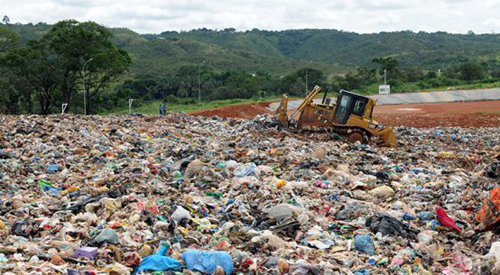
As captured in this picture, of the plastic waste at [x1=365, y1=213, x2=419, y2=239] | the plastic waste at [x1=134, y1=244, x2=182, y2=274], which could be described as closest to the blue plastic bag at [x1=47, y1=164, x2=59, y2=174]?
the plastic waste at [x1=134, y1=244, x2=182, y2=274]

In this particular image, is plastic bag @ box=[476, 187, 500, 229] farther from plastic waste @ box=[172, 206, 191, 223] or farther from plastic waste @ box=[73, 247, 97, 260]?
plastic waste @ box=[73, 247, 97, 260]

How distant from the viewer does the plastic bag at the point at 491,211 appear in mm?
7039

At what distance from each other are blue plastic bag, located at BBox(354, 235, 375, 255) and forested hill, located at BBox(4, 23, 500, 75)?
6587cm

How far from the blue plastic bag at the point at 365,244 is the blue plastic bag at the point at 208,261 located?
68.1 inches

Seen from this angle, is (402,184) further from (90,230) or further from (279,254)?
(90,230)

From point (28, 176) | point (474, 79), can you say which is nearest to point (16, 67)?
point (28, 176)

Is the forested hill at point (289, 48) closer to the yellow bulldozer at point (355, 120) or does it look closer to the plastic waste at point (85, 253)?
the yellow bulldozer at point (355, 120)

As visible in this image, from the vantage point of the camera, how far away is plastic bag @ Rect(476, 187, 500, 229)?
704cm

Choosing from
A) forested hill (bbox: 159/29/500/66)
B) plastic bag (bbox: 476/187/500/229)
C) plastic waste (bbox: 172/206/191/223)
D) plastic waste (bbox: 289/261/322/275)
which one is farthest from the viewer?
forested hill (bbox: 159/29/500/66)

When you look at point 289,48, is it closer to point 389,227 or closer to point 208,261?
point 389,227

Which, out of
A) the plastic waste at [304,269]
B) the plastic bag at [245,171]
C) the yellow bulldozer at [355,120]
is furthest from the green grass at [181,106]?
the plastic waste at [304,269]

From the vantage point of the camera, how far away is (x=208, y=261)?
564 cm

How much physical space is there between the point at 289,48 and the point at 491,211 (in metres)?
137

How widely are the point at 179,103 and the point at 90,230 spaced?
142 ft
